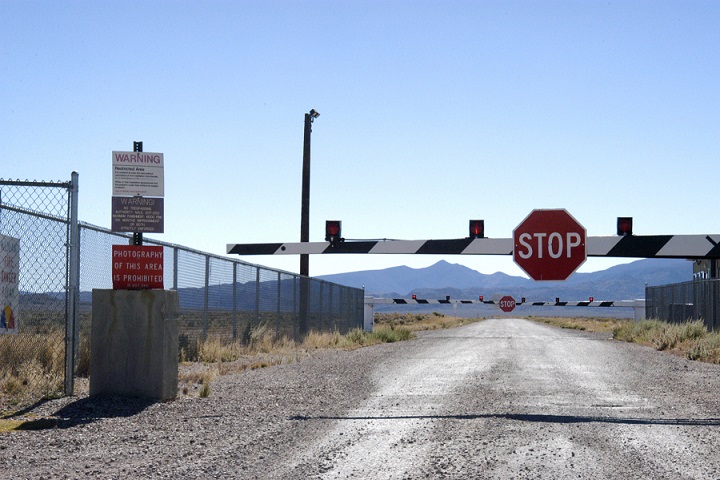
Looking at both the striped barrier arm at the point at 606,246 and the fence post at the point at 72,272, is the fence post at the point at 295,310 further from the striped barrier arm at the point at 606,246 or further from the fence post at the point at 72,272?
the fence post at the point at 72,272

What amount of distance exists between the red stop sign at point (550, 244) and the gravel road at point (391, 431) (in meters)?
1.70

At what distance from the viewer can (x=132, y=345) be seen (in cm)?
1171

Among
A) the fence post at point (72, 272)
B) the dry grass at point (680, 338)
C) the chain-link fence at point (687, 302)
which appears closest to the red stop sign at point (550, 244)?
the fence post at point (72, 272)

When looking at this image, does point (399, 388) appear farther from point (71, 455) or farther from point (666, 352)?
point (666, 352)

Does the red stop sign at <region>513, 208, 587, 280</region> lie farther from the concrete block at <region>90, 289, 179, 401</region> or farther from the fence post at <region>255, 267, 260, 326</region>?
the fence post at <region>255, 267, 260, 326</region>

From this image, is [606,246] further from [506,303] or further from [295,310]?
[506,303]

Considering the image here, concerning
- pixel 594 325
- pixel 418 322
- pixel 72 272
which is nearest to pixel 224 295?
pixel 72 272

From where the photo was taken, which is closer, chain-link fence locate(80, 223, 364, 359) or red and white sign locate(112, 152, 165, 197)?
red and white sign locate(112, 152, 165, 197)

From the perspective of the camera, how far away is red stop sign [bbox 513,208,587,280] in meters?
11.5

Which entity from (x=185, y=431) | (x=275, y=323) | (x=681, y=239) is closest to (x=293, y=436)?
(x=185, y=431)

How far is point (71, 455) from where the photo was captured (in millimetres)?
8078

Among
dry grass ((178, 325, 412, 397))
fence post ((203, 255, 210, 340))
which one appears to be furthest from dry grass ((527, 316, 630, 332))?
fence post ((203, 255, 210, 340))

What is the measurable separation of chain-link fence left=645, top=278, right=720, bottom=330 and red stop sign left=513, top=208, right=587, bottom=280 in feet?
53.7

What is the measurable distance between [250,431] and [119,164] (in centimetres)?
435
